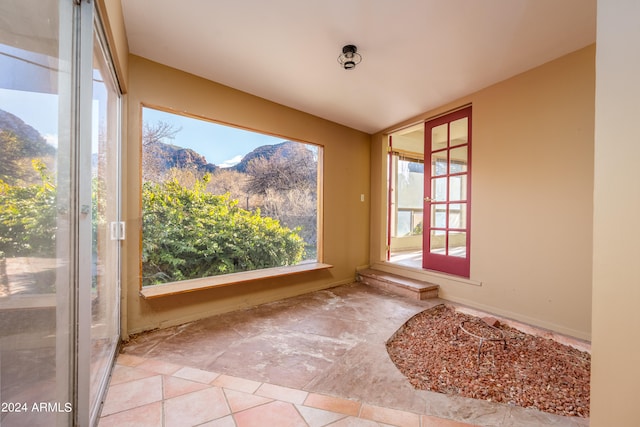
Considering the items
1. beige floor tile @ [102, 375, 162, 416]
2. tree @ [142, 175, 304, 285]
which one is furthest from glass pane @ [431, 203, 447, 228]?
beige floor tile @ [102, 375, 162, 416]

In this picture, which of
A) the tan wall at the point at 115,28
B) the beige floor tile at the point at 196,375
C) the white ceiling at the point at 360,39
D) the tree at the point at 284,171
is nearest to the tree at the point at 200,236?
the tree at the point at 284,171

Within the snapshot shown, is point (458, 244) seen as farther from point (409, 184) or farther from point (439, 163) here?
point (409, 184)

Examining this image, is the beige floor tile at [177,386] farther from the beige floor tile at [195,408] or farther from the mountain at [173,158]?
the mountain at [173,158]

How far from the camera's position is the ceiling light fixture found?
7.22ft

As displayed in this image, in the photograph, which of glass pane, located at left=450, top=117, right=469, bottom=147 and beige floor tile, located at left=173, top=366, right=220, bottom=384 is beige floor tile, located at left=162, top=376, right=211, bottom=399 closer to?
beige floor tile, located at left=173, top=366, right=220, bottom=384

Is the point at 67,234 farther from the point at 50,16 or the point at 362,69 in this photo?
the point at 362,69

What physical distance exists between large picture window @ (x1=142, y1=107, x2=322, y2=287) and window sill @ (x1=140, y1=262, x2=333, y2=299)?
8 centimetres

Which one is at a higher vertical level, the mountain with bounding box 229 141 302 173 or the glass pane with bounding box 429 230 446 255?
the mountain with bounding box 229 141 302 173

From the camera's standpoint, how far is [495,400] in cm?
156

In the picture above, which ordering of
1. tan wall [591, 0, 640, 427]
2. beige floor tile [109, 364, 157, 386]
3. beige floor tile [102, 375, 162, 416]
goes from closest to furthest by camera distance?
tan wall [591, 0, 640, 427] → beige floor tile [102, 375, 162, 416] → beige floor tile [109, 364, 157, 386]

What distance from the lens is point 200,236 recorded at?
2.85 meters

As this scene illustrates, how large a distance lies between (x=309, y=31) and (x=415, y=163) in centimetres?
453

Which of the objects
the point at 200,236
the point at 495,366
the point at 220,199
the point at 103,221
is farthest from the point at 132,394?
the point at 495,366

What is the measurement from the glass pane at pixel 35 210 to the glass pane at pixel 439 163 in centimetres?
350
